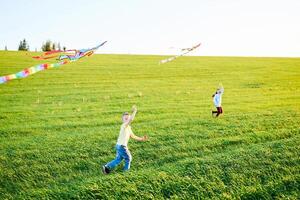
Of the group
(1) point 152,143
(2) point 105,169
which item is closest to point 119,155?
(2) point 105,169

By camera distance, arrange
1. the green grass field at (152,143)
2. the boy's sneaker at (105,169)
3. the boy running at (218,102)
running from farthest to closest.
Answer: the boy running at (218,102), the boy's sneaker at (105,169), the green grass field at (152,143)

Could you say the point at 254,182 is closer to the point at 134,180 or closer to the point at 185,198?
the point at 185,198

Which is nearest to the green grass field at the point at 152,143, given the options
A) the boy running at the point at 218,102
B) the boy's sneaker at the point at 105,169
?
the boy's sneaker at the point at 105,169

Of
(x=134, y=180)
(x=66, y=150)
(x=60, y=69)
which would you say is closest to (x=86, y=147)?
(x=66, y=150)

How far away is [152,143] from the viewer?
11930 millimetres

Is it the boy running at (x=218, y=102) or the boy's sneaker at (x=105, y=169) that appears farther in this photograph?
the boy running at (x=218, y=102)

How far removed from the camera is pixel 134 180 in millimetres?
9141

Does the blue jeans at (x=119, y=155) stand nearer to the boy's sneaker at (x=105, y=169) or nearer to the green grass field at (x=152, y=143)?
the boy's sneaker at (x=105, y=169)

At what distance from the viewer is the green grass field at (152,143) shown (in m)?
8.95

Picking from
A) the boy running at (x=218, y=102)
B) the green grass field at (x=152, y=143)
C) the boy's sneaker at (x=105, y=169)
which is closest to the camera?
the green grass field at (x=152, y=143)

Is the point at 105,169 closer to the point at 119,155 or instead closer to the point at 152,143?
the point at 119,155

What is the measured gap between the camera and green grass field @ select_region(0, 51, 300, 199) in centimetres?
895

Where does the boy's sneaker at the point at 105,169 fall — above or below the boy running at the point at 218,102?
below

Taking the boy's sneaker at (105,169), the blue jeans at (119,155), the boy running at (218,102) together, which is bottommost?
the boy's sneaker at (105,169)
